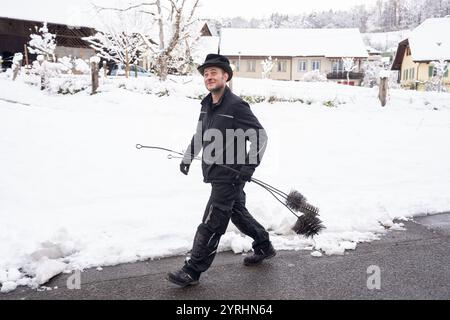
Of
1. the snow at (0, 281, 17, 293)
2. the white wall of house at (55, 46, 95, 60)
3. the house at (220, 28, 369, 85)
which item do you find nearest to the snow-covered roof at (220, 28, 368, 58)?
the house at (220, 28, 369, 85)

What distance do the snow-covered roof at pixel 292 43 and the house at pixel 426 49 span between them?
616 centimetres

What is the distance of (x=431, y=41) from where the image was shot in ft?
122

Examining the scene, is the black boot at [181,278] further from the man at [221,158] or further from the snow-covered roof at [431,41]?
the snow-covered roof at [431,41]

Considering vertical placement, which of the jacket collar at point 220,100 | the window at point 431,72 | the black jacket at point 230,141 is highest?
the window at point 431,72

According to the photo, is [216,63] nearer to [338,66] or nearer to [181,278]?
[181,278]

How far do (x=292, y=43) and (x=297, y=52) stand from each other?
177 cm

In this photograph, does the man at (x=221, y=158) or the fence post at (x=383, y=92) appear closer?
the man at (x=221, y=158)

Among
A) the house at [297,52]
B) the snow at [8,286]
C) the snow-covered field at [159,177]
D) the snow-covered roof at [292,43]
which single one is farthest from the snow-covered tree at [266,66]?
the snow at [8,286]

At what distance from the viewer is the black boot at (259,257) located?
153 inches

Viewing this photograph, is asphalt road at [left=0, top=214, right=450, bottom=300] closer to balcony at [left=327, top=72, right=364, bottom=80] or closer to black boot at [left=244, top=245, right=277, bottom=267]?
black boot at [left=244, top=245, right=277, bottom=267]

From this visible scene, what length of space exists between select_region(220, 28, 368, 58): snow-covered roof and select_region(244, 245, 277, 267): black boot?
42144 mm

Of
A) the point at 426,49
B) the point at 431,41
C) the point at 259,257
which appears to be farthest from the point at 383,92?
the point at 431,41

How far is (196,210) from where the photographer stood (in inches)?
214

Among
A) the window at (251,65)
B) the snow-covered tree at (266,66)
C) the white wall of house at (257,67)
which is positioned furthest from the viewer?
the window at (251,65)
